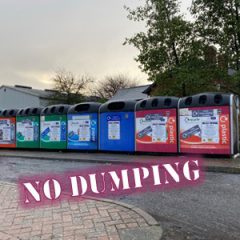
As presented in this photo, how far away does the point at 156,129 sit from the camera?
535 inches

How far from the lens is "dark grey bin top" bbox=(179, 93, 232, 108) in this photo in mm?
12214

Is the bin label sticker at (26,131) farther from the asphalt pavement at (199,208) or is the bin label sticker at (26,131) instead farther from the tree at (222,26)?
the tree at (222,26)

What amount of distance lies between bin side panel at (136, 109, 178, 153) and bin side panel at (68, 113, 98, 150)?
1.93m

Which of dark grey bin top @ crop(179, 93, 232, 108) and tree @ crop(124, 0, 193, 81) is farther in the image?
tree @ crop(124, 0, 193, 81)

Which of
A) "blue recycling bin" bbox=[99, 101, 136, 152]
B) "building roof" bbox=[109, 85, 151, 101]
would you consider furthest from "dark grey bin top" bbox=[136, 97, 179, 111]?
"building roof" bbox=[109, 85, 151, 101]

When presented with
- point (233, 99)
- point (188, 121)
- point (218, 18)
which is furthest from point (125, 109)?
point (218, 18)

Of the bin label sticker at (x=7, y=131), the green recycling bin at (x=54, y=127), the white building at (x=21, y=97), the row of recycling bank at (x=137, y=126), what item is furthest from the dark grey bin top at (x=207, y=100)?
the white building at (x=21, y=97)

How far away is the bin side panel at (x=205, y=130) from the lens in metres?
12.2

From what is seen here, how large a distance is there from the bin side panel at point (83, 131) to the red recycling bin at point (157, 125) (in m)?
1.92

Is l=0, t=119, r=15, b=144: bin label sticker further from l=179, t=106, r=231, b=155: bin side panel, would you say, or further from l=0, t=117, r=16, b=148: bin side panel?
l=179, t=106, r=231, b=155: bin side panel

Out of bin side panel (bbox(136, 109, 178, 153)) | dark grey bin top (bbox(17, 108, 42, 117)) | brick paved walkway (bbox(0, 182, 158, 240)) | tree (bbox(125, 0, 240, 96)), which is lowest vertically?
brick paved walkway (bbox(0, 182, 158, 240))

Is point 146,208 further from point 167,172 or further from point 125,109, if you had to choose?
point 125,109

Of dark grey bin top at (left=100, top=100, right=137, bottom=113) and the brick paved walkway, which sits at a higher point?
dark grey bin top at (left=100, top=100, right=137, bottom=113)

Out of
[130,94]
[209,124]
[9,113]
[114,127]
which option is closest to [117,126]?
[114,127]
